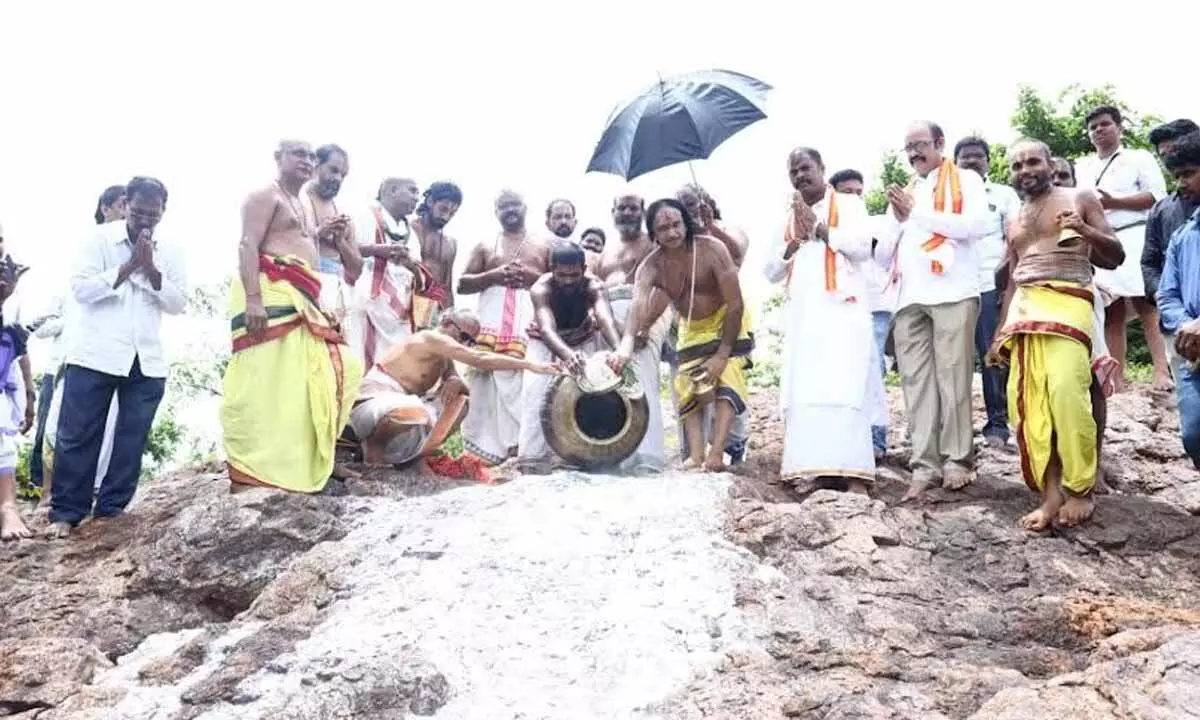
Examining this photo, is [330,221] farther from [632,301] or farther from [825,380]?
[825,380]

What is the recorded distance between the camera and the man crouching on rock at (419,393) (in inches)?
248

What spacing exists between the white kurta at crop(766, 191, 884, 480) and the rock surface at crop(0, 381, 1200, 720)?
0.28m

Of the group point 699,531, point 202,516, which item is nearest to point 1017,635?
point 699,531

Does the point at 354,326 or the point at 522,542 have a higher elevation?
the point at 354,326

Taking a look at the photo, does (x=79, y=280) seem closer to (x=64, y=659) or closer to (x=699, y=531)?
(x=64, y=659)

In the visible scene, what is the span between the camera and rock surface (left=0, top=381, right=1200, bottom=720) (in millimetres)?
3240

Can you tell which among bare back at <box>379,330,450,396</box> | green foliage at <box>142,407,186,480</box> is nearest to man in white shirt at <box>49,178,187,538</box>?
bare back at <box>379,330,450,396</box>

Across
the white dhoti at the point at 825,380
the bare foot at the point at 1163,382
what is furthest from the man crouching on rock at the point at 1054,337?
the bare foot at the point at 1163,382

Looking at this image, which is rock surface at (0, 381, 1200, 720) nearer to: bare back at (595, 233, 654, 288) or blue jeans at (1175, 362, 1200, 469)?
blue jeans at (1175, 362, 1200, 469)

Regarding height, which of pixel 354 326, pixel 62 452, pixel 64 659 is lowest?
pixel 64 659

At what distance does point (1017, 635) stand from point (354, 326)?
475 cm

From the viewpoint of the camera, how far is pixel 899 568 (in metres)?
4.31

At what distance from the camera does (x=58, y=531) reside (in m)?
5.59

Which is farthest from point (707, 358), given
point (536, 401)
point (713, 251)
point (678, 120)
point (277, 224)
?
point (277, 224)
